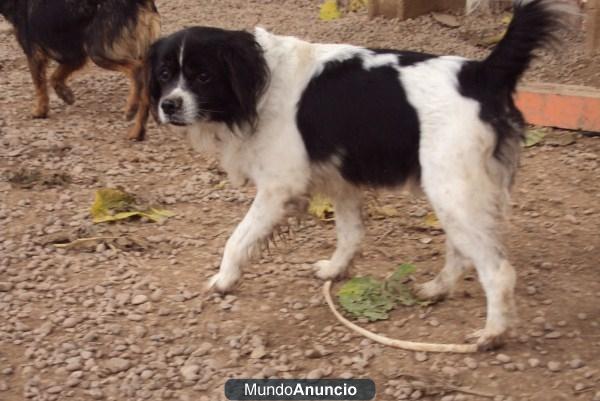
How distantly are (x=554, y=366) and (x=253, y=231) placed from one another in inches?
56.3

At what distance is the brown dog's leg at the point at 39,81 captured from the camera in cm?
698

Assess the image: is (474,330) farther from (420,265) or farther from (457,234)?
(420,265)

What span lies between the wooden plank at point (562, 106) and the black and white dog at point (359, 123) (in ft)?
8.07

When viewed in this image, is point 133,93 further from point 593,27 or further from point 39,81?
point 593,27

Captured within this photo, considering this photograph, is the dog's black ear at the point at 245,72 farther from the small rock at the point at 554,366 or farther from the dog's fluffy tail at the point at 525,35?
the small rock at the point at 554,366

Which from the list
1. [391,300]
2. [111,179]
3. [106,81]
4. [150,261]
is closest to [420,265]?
[391,300]

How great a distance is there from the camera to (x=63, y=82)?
7.25m

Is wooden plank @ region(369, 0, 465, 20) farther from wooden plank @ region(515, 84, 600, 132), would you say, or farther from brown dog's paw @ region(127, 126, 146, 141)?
brown dog's paw @ region(127, 126, 146, 141)

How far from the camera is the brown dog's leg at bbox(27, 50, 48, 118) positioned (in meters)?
6.98

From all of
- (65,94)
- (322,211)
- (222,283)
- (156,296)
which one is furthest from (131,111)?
(222,283)

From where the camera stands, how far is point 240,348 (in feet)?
11.8

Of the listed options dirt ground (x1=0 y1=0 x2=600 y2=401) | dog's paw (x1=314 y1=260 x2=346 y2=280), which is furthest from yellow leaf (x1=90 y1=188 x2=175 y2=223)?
dog's paw (x1=314 y1=260 x2=346 y2=280)

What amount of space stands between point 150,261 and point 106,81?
3.92 m

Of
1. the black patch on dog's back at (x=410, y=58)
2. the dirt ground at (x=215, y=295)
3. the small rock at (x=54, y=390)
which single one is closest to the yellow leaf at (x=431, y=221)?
the dirt ground at (x=215, y=295)
